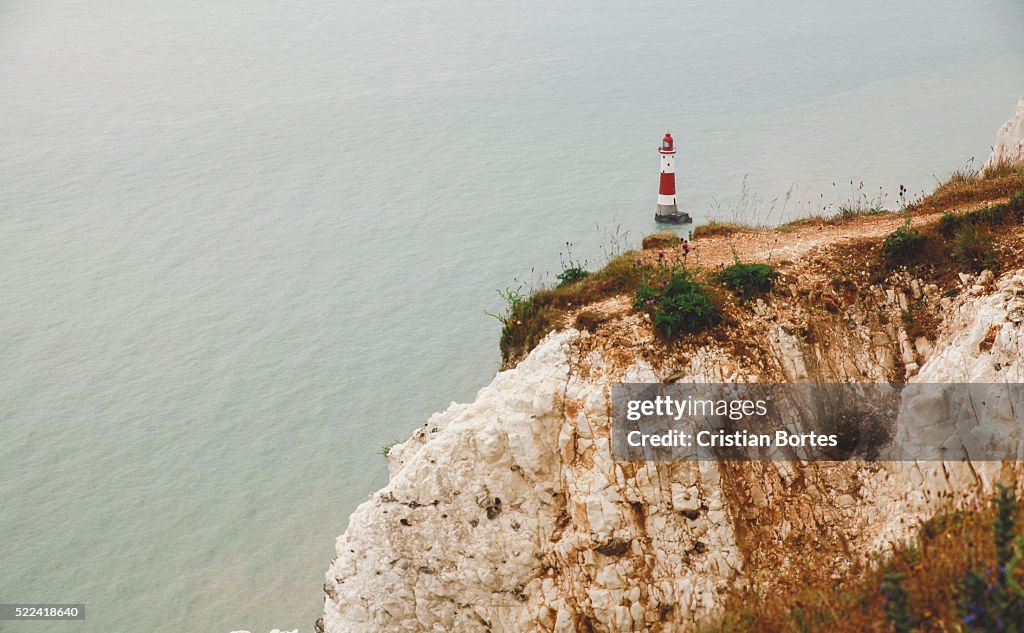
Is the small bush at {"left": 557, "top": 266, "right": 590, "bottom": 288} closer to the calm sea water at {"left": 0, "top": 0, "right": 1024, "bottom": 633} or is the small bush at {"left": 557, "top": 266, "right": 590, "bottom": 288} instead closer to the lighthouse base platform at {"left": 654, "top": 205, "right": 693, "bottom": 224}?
the calm sea water at {"left": 0, "top": 0, "right": 1024, "bottom": 633}

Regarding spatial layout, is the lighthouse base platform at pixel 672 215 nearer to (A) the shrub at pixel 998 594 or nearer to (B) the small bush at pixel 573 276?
(B) the small bush at pixel 573 276

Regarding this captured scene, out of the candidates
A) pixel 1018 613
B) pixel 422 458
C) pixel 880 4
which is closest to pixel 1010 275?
pixel 1018 613

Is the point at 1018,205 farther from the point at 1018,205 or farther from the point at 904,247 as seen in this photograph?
the point at 904,247

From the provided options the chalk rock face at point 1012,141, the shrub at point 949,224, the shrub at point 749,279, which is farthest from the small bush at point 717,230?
the chalk rock face at point 1012,141

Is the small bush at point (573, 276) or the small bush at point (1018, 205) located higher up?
the small bush at point (1018, 205)

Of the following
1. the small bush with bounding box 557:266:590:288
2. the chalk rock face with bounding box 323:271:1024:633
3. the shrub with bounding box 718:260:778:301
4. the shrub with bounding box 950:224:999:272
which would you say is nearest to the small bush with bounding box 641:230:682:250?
the small bush with bounding box 557:266:590:288

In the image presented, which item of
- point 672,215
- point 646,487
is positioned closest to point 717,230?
point 646,487

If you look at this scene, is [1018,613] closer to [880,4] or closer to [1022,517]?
[1022,517]
